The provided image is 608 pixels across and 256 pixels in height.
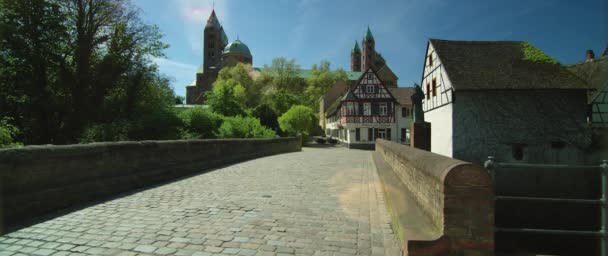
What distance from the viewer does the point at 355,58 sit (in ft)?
330

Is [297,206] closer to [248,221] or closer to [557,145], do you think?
[248,221]

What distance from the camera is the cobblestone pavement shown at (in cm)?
363

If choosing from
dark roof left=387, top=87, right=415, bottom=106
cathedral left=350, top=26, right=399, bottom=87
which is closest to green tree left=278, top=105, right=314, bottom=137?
dark roof left=387, top=87, right=415, bottom=106

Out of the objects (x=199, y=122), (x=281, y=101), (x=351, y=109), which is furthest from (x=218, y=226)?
(x=281, y=101)

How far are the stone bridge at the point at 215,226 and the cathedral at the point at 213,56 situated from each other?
81.7 meters

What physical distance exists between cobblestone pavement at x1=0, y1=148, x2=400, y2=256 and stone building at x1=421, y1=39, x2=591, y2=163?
43.8 ft

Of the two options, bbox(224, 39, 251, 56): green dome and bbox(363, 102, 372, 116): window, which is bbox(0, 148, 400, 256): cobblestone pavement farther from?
bbox(224, 39, 251, 56): green dome

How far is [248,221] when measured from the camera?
4719 mm

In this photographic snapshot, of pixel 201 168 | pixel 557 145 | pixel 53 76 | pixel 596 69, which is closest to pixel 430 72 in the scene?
pixel 557 145

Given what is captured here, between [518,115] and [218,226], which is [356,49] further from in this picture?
[218,226]

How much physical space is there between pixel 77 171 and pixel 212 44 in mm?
91914

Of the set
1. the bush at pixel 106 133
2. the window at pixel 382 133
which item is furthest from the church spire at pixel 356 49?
the bush at pixel 106 133

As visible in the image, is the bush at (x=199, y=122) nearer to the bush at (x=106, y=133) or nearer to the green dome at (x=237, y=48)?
the bush at (x=106, y=133)

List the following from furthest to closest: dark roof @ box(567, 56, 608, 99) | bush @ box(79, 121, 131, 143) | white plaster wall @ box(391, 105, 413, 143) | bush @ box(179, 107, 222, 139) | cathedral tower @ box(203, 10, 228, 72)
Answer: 1. cathedral tower @ box(203, 10, 228, 72)
2. white plaster wall @ box(391, 105, 413, 143)
3. bush @ box(179, 107, 222, 139)
4. dark roof @ box(567, 56, 608, 99)
5. bush @ box(79, 121, 131, 143)
